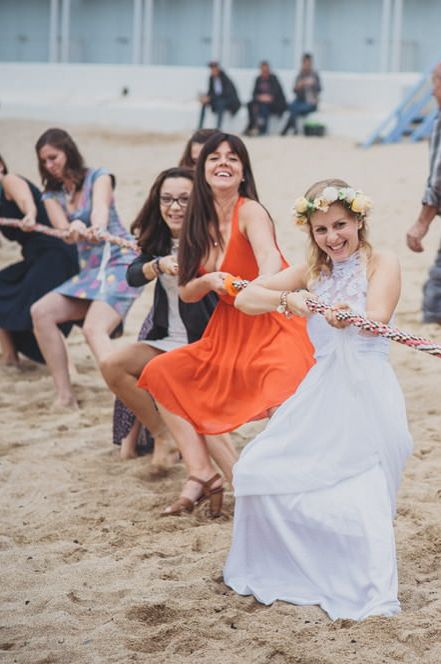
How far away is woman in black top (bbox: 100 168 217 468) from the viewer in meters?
5.70

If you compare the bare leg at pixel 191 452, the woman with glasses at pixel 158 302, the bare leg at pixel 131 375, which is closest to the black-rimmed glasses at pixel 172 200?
the woman with glasses at pixel 158 302

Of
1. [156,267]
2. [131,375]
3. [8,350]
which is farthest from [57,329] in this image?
[156,267]

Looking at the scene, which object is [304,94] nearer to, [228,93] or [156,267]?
[228,93]

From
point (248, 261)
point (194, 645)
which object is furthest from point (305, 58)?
point (194, 645)

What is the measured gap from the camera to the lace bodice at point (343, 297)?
4250 mm

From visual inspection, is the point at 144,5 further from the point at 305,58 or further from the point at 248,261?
the point at 248,261

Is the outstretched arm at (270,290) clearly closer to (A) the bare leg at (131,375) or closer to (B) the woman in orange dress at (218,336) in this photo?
(B) the woman in orange dress at (218,336)

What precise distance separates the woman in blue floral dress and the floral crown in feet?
8.56

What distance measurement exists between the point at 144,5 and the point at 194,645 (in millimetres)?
25398

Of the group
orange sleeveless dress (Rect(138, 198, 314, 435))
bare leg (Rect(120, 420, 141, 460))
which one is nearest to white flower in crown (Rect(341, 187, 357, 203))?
orange sleeveless dress (Rect(138, 198, 314, 435))

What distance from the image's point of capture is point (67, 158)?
7.07 meters

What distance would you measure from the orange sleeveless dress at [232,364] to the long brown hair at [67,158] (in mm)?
1966

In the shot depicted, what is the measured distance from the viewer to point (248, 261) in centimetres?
527

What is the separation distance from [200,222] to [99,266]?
1.84m
